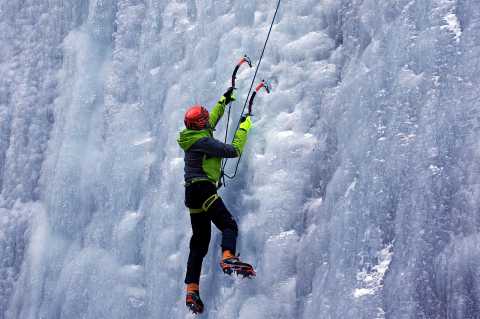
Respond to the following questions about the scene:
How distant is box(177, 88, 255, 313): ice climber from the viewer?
3835 millimetres

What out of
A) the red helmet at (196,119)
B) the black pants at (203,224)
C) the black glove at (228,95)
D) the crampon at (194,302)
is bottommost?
the crampon at (194,302)

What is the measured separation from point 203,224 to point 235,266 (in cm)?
46

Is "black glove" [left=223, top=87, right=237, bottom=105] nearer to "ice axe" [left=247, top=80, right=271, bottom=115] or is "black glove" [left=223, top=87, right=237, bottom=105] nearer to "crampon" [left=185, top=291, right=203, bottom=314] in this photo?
"ice axe" [left=247, top=80, right=271, bottom=115]

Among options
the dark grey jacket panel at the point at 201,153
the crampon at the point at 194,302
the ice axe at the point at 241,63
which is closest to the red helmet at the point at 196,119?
the dark grey jacket panel at the point at 201,153

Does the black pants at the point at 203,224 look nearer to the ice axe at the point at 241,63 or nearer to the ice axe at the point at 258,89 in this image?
the ice axe at the point at 258,89

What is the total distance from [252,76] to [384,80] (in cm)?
112

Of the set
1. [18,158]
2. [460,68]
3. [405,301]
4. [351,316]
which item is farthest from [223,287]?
[18,158]

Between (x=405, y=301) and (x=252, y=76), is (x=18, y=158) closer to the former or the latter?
(x=252, y=76)

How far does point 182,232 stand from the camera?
14.7ft

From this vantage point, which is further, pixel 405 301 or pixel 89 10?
pixel 89 10

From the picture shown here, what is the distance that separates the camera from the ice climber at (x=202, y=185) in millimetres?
3835

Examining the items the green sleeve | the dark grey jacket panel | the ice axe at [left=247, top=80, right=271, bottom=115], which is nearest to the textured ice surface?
the ice axe at [left=247, top=80, right=271, bottom=115]

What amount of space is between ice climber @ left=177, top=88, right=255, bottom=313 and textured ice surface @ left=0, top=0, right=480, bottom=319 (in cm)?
23

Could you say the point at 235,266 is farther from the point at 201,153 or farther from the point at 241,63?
the point at 241,63
